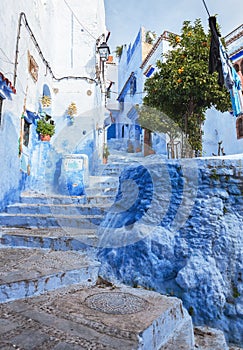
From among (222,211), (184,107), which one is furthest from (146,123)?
(222,211)

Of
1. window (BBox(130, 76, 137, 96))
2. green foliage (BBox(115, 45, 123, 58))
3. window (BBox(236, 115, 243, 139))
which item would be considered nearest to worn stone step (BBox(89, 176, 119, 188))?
window (BBox(236, 115, 243, 139))

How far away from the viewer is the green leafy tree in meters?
6.95

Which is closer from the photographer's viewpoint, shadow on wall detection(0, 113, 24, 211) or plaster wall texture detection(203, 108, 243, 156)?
shadow on wall detection(0, 113, 24, 211)

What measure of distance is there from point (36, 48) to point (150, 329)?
27.5ft

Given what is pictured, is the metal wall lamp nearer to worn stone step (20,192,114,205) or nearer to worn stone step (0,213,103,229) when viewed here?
worn stone step (20,192,114,205)

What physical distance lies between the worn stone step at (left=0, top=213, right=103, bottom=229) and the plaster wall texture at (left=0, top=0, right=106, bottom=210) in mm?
622

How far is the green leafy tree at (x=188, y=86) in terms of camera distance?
6.95m

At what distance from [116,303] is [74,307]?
14.7 inches

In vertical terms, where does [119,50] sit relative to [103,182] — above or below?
above

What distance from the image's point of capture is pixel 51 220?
4402 mm

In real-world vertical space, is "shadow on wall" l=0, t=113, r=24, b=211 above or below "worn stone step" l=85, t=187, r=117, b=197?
above

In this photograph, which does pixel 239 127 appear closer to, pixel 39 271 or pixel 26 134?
pixel 26 134

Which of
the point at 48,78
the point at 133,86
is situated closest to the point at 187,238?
the point at 48,78

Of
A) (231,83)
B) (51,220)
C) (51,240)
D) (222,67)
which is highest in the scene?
(222,67)
